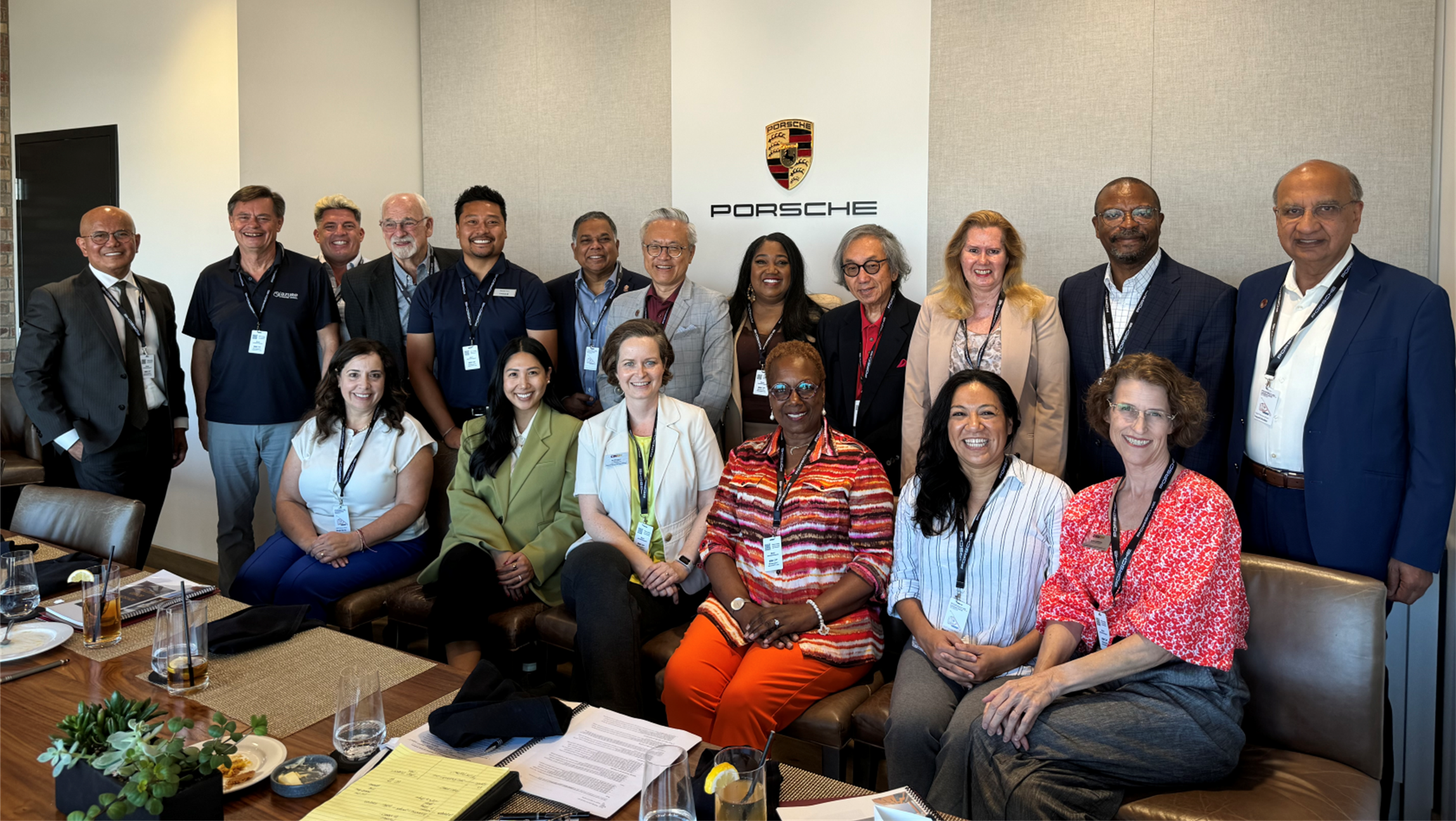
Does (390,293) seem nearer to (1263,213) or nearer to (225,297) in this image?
(225,297)

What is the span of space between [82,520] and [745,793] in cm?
295

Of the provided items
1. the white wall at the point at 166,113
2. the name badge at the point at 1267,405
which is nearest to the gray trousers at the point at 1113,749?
the name badge at the point at 1267,405

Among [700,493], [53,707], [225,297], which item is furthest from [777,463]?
[225,297]

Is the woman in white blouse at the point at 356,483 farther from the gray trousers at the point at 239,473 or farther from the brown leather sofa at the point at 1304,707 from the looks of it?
the brown leather sofa at the point at 1304,707

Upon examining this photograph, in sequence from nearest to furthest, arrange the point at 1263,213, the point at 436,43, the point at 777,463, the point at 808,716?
the point at 808,716
the point at 777,463
the point at 1263,213
the point at 436,43

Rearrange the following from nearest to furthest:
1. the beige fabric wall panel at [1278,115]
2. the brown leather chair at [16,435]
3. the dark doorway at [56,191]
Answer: the beige fabric wall panel at [1278,115]
the brown leather chair at [16,435]
the dark doorway at [56,191]

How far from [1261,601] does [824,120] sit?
339 centimetres

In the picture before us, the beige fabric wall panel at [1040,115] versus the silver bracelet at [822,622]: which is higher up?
the beige fabric wall panel at [1040,115]

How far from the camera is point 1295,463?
2902 millimetres

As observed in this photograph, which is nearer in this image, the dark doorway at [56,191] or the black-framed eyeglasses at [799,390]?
the black-framed eyeglasses at [799,390]

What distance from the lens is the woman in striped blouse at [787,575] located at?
9.13ft

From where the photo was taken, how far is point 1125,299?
11.0ft

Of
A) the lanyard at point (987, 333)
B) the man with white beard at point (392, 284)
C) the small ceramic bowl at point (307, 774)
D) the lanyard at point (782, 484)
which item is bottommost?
the small ceramic bowl at point (307, 774)

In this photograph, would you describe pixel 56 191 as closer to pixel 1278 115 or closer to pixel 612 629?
pixel 612 629
